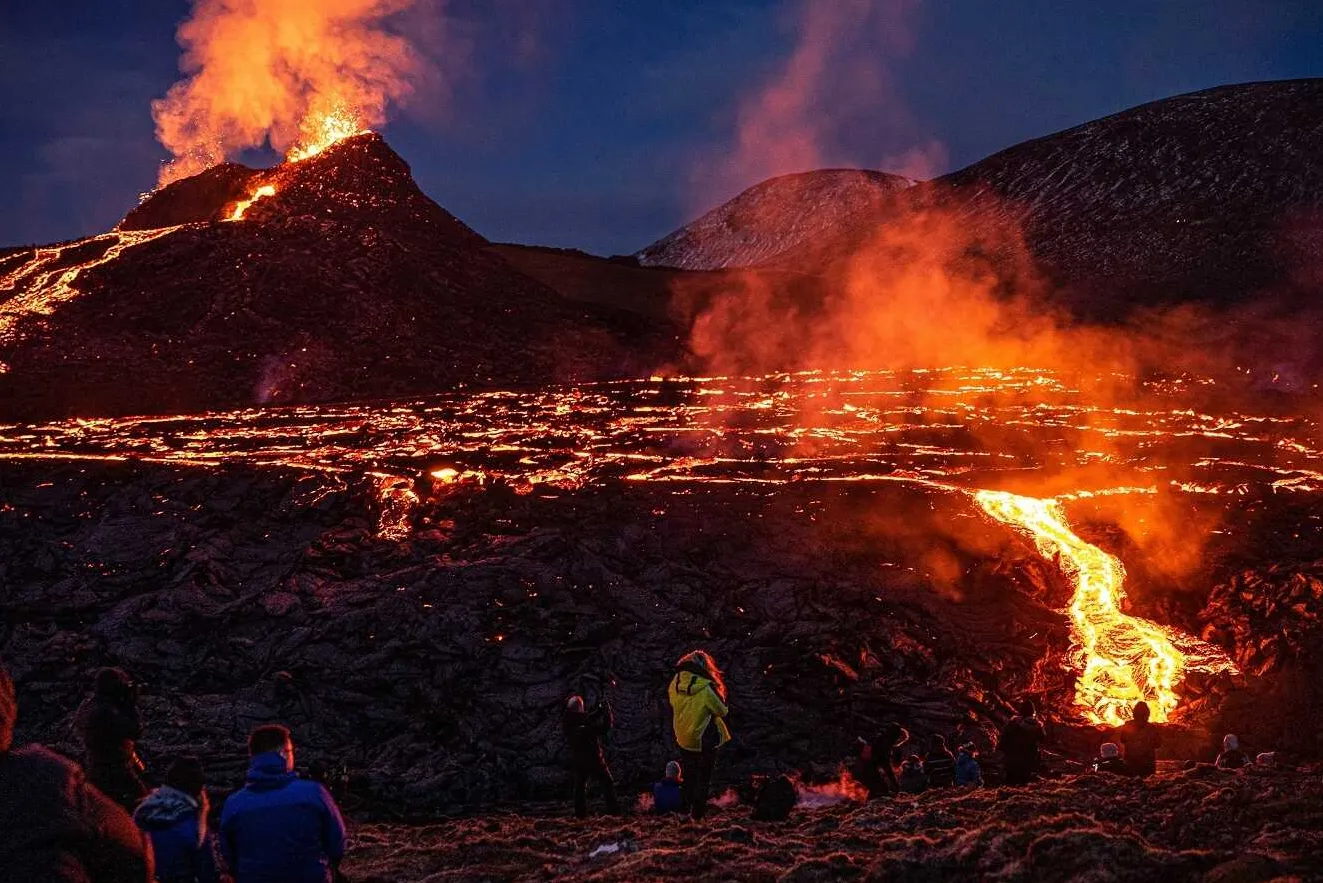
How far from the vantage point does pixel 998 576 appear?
62.0 feet

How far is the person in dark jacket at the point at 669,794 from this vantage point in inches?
448

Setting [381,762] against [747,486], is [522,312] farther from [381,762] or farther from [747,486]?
[381,762]

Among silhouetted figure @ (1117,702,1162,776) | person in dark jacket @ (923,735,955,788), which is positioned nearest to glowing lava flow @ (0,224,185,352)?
person in dark jacket @ (923,735,955,788)

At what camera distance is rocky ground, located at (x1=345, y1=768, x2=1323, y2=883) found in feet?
Result: 20.6

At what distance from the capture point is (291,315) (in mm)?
43469

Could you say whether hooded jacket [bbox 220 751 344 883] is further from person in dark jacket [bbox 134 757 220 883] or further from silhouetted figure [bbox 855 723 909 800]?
silhouetted figure [bbox 855 723 909 800]

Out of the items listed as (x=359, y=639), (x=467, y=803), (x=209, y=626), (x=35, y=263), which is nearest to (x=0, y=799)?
(x=467, y=803)

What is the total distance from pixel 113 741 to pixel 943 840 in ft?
20.7

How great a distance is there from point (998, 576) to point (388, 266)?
38.3 m

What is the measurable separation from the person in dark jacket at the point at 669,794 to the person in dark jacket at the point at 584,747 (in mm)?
690

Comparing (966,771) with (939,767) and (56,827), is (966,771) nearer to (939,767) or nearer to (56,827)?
(939,767)

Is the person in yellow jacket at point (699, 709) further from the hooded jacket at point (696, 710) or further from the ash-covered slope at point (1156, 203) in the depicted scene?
the ash-covered slope at point (1156, 203)

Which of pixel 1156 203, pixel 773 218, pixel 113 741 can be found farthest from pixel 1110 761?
pixel 773 218

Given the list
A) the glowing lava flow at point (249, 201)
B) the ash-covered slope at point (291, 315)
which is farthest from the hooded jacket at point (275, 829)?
the glowing lava flow at point (249, 201)
